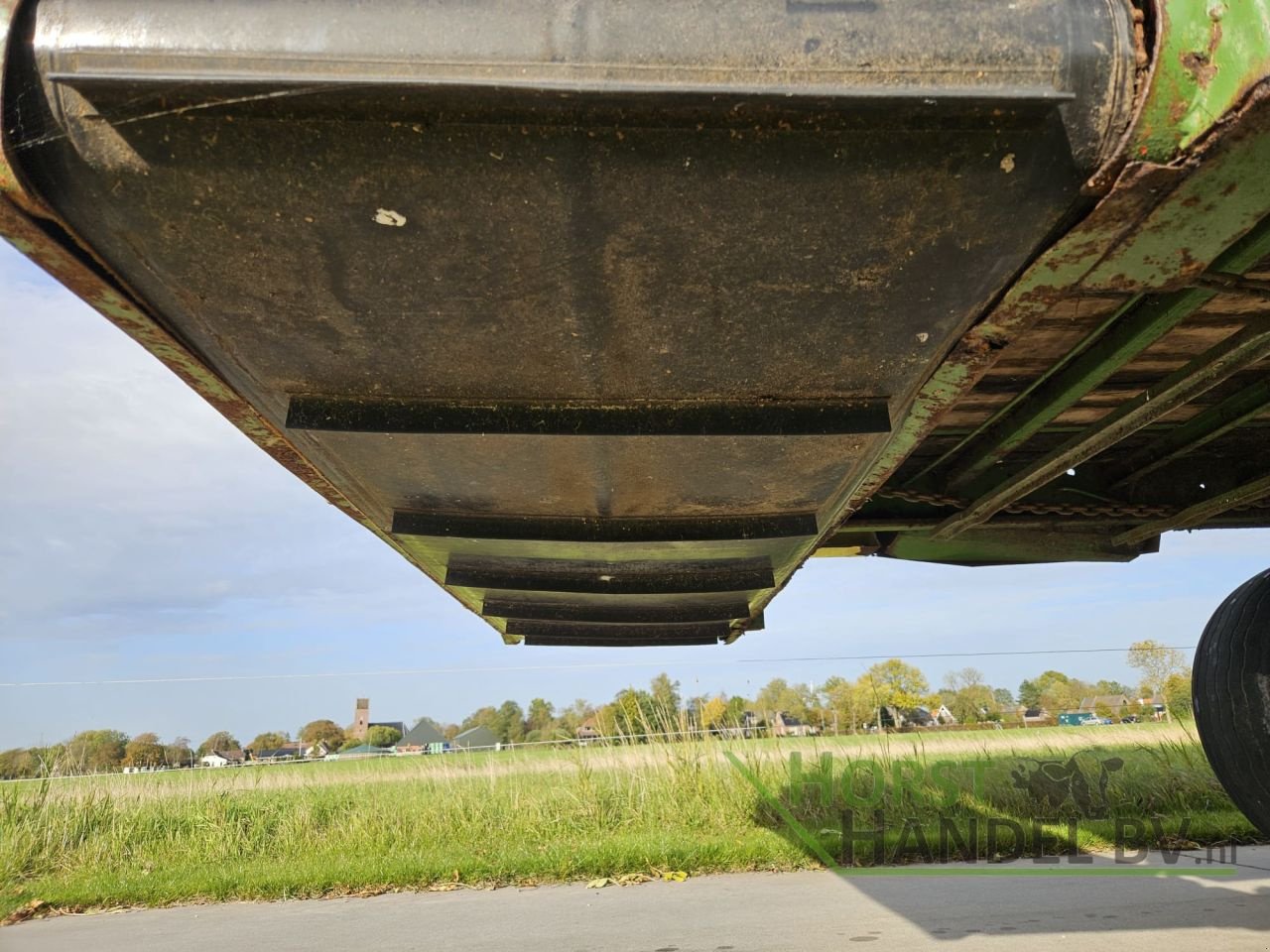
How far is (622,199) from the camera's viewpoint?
4.62 feet

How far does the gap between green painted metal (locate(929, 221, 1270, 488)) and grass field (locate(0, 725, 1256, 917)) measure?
4701 mm

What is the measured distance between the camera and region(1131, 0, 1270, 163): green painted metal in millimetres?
1287

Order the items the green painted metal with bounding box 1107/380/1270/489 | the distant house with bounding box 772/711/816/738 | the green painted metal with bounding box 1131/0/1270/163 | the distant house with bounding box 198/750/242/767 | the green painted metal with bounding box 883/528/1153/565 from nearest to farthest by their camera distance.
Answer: the green painted metal with bounding box 1131/0/1270/163 → the green painted metal with bounding box 1107/380/1270/489 → the green painted metal with bounding box 883/528/1153/565 → the distant house with bounding box 772/711/816/738 → the distant house with bounding box 198/750/242/767

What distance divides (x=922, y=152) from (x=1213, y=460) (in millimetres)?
3719

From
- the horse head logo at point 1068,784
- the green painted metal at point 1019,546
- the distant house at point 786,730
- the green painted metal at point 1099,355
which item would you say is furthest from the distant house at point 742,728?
the green painted metal at point 1099,355

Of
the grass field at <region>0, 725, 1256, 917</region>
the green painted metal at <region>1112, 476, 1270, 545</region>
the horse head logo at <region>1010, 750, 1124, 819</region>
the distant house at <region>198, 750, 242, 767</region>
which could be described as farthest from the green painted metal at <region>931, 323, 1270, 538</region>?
the distant house at <region>198, 750, 242, 767</region>

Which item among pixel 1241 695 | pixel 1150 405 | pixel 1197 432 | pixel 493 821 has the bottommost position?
pixel 493 821

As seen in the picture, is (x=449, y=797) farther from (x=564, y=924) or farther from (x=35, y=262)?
(x=35, y=262)

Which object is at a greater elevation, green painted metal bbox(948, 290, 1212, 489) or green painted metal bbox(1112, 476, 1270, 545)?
green painted metal bbox(948, 290, 1212, 489)

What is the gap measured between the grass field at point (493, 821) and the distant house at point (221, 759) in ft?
4.71

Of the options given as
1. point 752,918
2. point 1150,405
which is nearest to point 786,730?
point 752,918

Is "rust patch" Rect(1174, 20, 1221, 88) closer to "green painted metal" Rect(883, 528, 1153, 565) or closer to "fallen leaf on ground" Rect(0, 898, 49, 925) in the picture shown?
"green painted metal" Rect(883, 528, 1153, 565)

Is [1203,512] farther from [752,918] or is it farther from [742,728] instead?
[742,728]

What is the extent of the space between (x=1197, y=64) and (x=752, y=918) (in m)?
5.02
